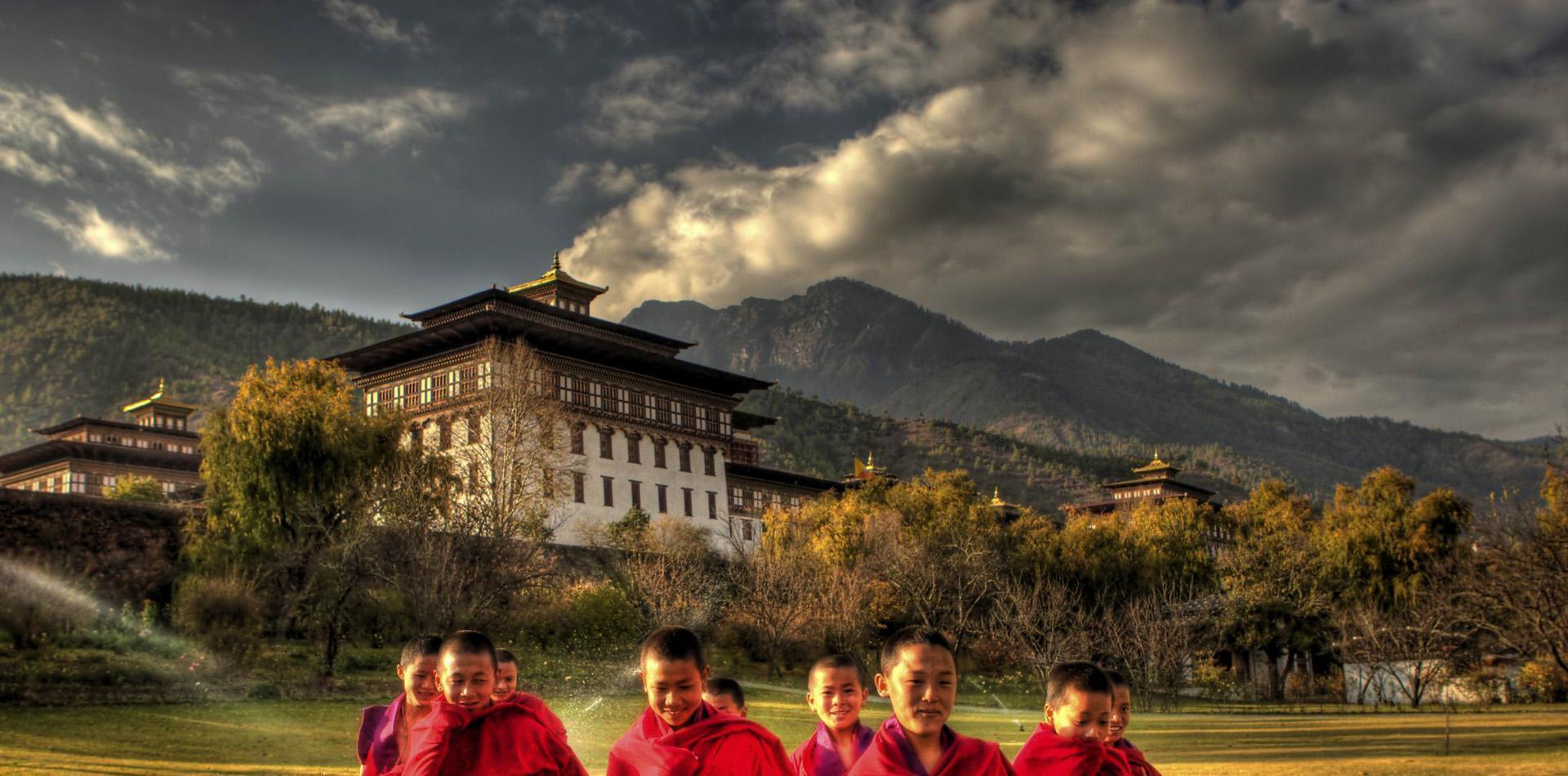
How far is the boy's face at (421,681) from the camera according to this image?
6.17m

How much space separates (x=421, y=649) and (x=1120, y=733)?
332 cm

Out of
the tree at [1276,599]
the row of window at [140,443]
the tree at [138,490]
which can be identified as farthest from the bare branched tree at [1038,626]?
the row of window at [140,443]

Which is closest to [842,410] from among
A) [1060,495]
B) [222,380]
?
[1060,495]

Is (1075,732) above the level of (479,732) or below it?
below

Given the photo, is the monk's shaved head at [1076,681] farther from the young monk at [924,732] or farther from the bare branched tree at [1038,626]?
the bare branched tree at [1038,626]

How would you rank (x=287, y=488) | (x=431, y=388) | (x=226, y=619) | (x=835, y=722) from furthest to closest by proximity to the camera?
1. (x=431, y=388)
2. (x=287, y=488)
3. (x=226, y=619)
4. (x=835, y=722)

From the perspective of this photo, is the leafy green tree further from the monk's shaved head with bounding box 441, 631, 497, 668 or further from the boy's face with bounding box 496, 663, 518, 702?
the monk's shaved head with bounding box 441, 631, 497, 668

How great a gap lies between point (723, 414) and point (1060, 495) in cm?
7860

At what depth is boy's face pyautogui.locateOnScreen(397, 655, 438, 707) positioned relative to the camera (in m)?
6.17

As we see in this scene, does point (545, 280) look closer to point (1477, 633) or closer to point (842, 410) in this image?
point (1477, 633)

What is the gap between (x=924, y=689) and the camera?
4812 millimetres

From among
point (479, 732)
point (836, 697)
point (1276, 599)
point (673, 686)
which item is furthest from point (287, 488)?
point (1276, 599)

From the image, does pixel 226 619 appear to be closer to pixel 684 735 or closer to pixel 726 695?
pixel 726 695

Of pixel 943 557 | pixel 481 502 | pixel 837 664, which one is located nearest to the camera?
pixel 837 664
